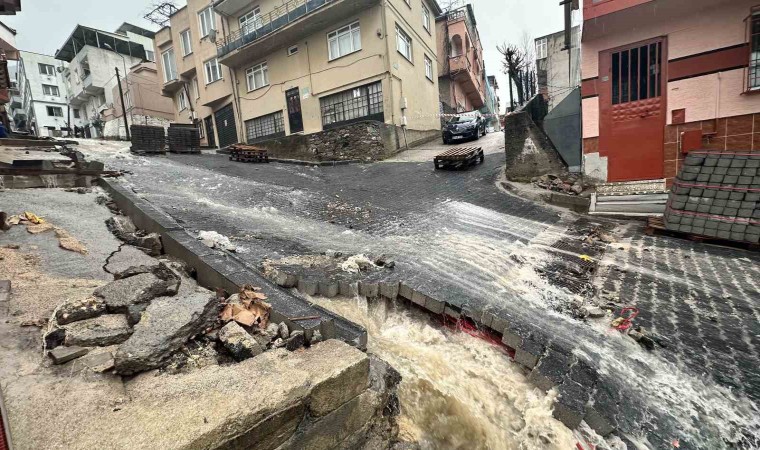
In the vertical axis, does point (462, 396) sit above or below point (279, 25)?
below

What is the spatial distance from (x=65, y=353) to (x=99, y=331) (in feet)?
0.88

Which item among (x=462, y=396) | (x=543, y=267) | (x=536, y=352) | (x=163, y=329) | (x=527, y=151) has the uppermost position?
(x=527, y=151)

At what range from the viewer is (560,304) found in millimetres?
4379

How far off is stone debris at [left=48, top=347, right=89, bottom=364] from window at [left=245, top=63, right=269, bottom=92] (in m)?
20.3

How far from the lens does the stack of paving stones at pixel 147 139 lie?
16391 mm

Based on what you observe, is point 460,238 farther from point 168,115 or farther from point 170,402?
point 168,115

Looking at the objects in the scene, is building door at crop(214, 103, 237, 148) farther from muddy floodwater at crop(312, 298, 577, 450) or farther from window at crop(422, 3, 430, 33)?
muddy floodwater at crop(312, 298, 577, 450)

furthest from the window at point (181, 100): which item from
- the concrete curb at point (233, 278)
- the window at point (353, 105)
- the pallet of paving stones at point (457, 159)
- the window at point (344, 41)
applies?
the concrete curb at point (233, 278)

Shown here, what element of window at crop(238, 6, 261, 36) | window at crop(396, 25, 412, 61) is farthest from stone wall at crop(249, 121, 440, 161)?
window at crop(238, 6, 261, 36)

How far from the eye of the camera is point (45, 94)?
143 feet

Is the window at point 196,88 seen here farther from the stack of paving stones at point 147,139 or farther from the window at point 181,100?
the stack of paving stones at point 147,139

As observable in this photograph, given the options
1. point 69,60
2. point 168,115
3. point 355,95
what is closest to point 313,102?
point 355,95

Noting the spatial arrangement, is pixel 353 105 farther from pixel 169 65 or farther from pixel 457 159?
pixel 169 65

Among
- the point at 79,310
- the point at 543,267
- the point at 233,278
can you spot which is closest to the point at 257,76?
the point at 233,278
